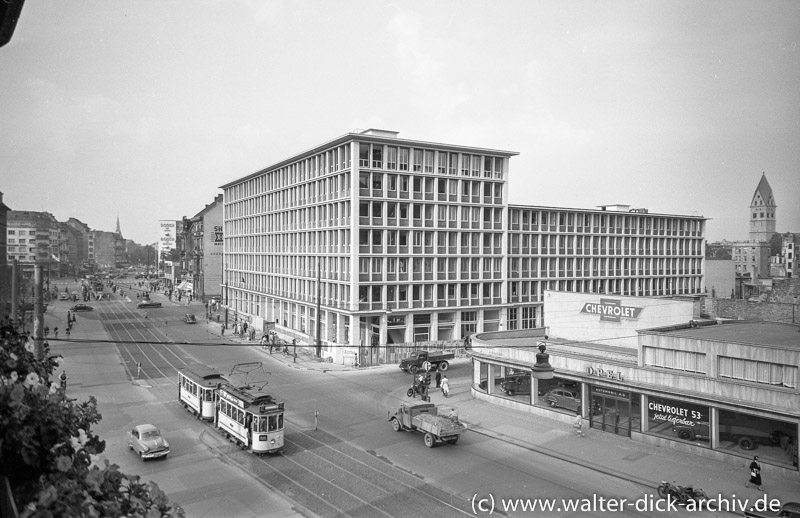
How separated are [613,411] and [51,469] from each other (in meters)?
26.7

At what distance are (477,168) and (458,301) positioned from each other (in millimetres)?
14233

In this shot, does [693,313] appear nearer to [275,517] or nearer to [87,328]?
[275,517]

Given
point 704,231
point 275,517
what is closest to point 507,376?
point 275,517

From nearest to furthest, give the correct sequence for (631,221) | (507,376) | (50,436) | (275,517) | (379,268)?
(50,436), (275,517), (507,376), (379,268), (631,221)

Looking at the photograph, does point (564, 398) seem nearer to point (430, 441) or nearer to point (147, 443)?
point (430, 441)

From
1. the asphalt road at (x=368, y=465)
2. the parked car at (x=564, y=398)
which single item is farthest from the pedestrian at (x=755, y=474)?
the parked car at (x=564, y=398)

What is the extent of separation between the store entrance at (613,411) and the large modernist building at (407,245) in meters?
24.7

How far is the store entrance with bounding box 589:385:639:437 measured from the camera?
25859 mm

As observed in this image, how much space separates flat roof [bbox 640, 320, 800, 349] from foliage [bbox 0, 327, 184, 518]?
2557cm

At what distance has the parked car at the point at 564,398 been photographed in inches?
1119

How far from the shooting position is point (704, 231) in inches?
3297

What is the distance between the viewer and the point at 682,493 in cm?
1769

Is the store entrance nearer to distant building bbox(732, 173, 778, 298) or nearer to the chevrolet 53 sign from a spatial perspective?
the chevrolet 53 sign

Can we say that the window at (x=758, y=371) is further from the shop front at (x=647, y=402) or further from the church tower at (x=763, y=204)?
the church tower at (x=763, y=204)
